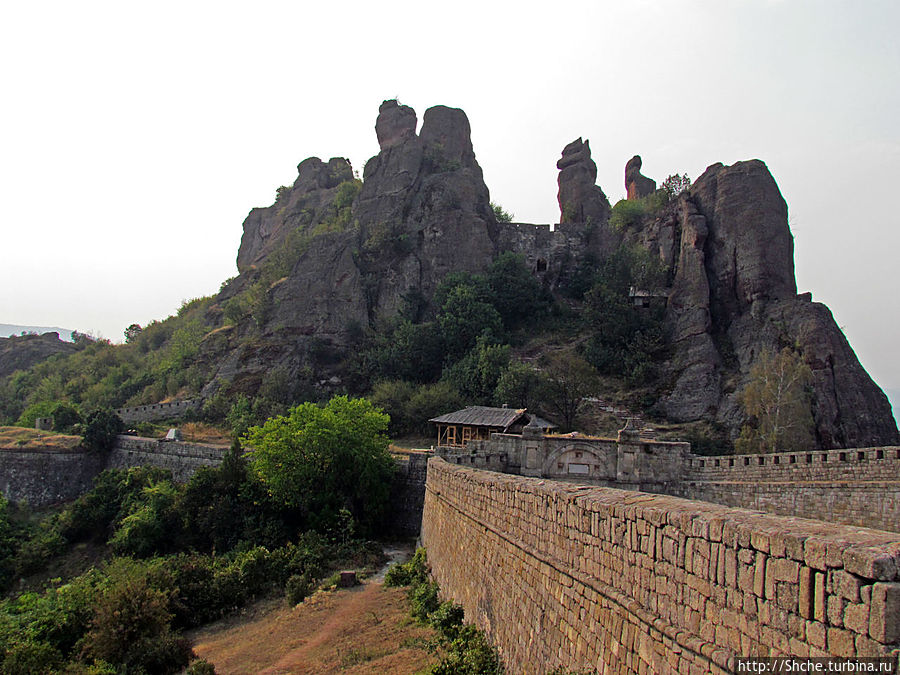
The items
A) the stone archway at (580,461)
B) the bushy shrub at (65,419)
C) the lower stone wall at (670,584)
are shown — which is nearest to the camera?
the lower stone wall at (670,584)

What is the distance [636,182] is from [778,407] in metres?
32.0

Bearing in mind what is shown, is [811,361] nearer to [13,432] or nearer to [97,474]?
[97,474]

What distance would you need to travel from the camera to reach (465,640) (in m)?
8.47

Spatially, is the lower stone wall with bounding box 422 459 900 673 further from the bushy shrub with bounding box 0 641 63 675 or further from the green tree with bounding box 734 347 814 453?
the green tree with bounding box 734 347 814 453

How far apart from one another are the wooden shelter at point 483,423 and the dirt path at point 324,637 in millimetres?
10097

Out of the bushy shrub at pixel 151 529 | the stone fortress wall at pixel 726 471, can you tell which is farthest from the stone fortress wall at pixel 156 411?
the stone fortress wall at pixel 726 471

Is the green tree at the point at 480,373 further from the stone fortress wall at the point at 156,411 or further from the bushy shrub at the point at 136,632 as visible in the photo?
the bushy shrub at the point at 136,632

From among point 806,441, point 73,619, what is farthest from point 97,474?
point 806,441

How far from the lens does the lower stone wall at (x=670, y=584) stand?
3.06 meters

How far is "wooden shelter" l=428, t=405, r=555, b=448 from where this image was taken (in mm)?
24484

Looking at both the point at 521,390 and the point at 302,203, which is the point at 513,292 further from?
the point at 302,203

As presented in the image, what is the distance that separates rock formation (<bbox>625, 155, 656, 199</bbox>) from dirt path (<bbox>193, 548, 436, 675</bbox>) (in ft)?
153

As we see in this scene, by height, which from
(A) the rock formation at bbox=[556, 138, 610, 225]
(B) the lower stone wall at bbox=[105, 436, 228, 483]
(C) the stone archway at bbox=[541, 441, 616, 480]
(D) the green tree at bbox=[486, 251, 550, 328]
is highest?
(A) the rock formation at bbox=[556, 138, 610, 225]

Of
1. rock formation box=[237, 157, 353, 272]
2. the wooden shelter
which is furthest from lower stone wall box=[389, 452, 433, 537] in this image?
rock formation box=[237, 157, 353, 272]
